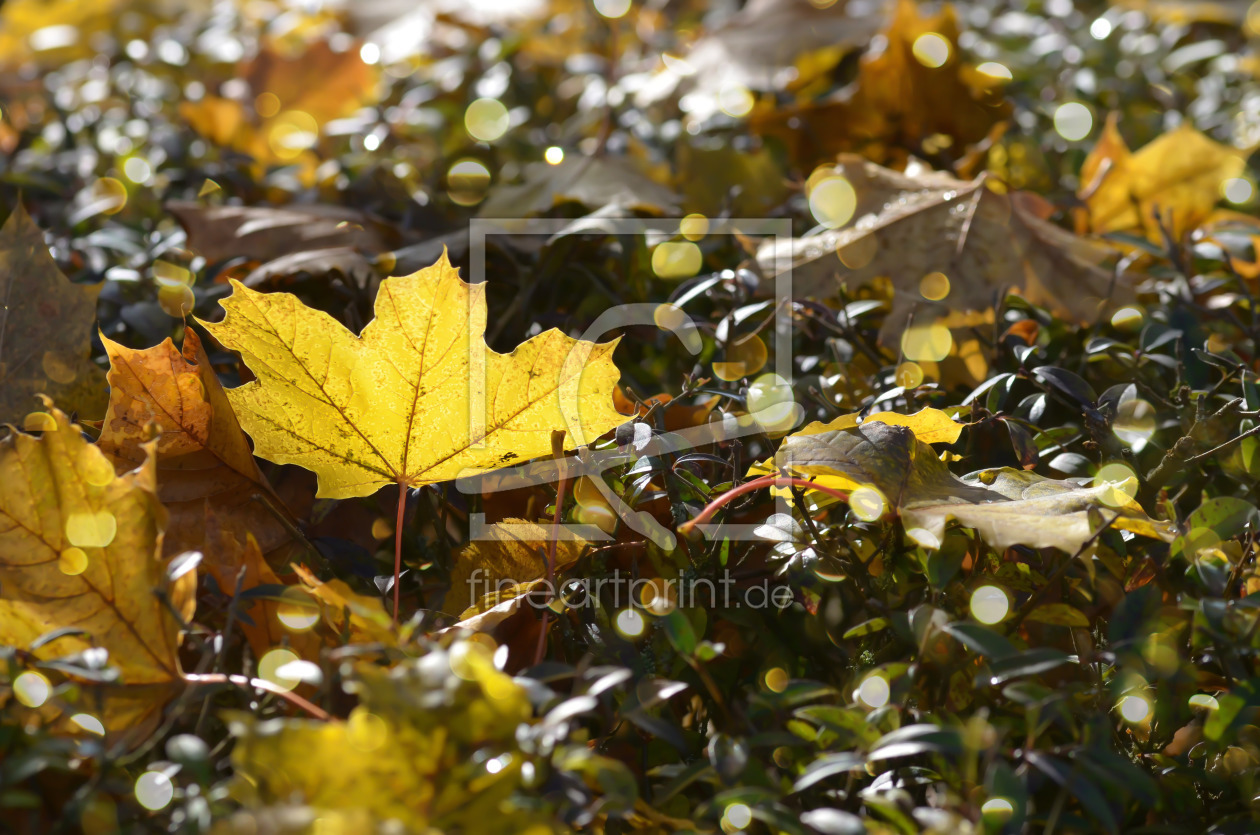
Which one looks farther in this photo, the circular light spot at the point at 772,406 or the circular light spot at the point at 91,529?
the circular light spot at the point at 772,406

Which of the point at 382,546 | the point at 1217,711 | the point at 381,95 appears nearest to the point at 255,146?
the point at 381,95

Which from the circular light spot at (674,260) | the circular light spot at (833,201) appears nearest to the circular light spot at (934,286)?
the circular light spot at (833,201)

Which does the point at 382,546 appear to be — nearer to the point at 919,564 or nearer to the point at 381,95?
the point at 919,564

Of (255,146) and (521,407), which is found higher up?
(521,407)

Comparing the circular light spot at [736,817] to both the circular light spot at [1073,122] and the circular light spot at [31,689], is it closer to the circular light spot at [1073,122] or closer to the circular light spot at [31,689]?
the circular light spot at [31,689]

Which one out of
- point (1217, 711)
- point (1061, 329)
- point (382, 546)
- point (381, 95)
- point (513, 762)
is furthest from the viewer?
point (381, 95)

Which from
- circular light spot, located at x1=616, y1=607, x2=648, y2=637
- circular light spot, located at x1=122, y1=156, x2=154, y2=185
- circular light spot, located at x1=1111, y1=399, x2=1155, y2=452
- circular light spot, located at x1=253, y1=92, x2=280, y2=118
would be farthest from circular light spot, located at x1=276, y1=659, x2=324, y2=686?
circular light spot, located at x1=253, y1=92, x2=280, y2=118
